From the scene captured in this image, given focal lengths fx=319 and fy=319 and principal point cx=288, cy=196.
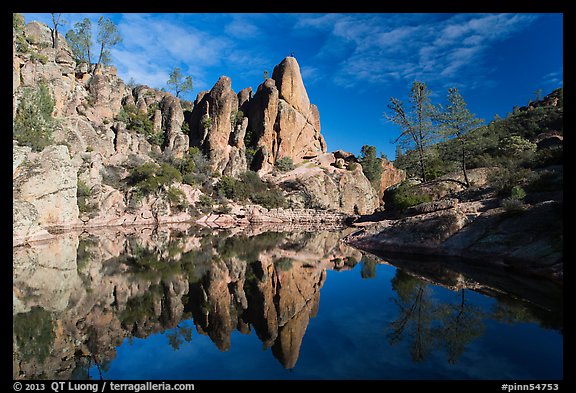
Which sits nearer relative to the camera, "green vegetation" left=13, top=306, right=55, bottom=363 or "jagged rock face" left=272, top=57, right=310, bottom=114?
"green vegetation" left=13, top=306, right=55, bottom=363

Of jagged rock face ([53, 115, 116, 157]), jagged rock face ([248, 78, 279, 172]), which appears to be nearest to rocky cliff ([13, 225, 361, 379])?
jagged rock face ([53, 115, 116, 157])

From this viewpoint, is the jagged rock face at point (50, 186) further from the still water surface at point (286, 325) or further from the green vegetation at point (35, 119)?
the still water surface at point (286, 325)

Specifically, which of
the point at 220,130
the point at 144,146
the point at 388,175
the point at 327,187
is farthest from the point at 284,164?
the point at 388,175

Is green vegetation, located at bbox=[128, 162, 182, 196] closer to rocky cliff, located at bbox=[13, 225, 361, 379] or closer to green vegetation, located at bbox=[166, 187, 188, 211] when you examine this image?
green vegetation, located at bbox=[166, 187, 188, 211]

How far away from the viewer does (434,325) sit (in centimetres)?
690

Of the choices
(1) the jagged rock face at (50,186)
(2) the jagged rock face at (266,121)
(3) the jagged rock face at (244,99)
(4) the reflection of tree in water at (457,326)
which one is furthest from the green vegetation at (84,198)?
(3) the jagged rock face at (244,99)

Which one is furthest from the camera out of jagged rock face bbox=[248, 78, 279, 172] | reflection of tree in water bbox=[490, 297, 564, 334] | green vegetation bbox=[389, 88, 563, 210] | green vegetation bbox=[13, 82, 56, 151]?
jagged rock face bbox=[248, 78, 279, 172]

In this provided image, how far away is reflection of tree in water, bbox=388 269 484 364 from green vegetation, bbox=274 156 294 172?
4919 centimetres

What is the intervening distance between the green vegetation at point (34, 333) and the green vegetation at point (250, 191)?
38442mm

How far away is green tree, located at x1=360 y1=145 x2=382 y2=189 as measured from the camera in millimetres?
64625

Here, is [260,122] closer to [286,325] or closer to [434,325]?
[286,325]

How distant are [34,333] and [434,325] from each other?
8.57 m

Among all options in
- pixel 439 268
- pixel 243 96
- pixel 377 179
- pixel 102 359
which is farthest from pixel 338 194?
pixel 102 359

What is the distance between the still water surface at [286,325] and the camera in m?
5.32
